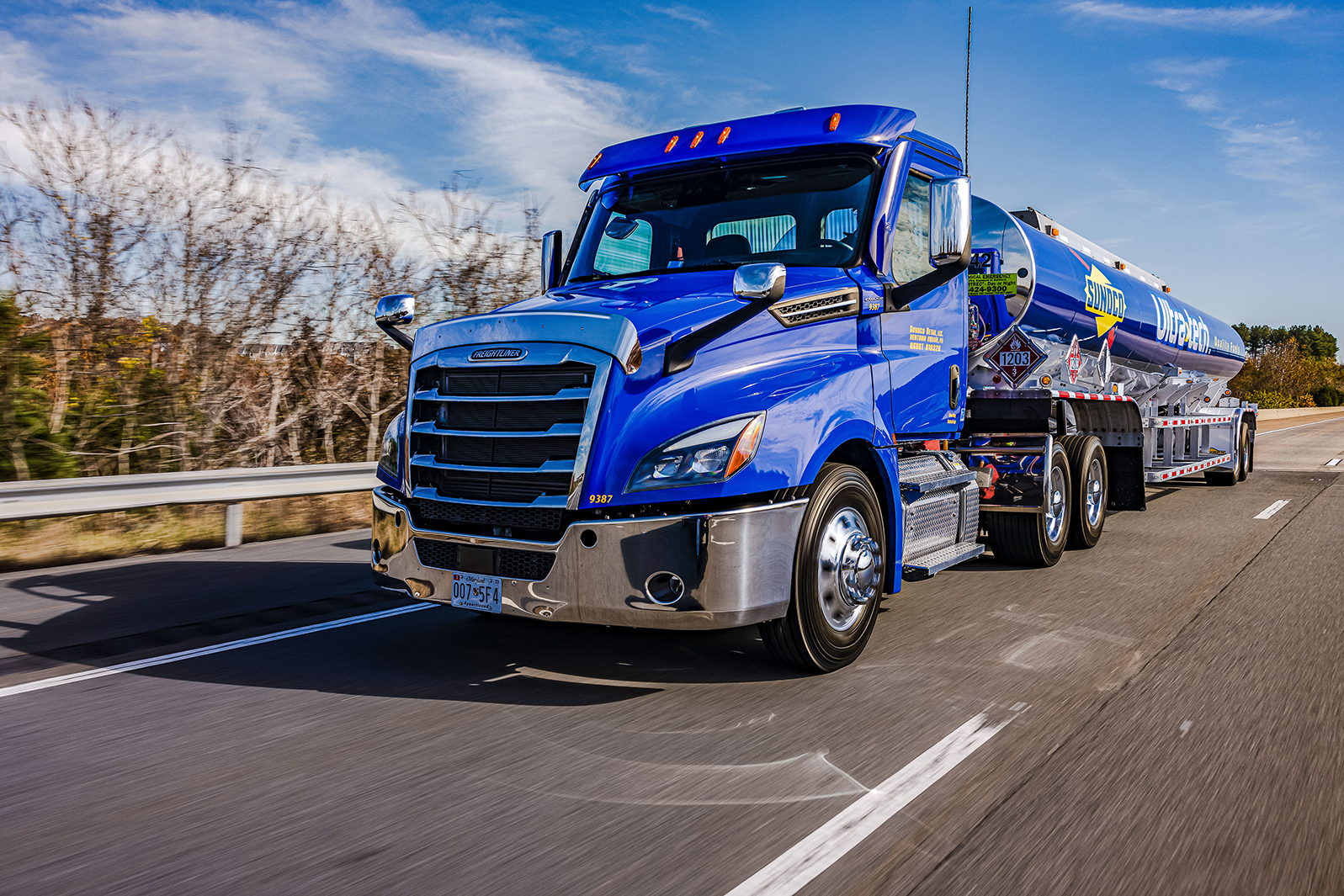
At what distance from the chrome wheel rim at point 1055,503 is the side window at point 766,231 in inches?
152

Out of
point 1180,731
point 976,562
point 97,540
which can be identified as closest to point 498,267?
point 97,540

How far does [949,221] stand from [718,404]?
215cm

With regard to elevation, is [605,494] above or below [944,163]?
below

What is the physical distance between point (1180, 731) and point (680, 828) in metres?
2.26

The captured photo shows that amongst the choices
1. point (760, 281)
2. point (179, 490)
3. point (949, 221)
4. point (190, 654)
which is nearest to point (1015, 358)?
point (949, 221)

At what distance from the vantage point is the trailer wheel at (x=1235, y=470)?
1620cm

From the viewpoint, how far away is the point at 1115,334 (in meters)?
11.2

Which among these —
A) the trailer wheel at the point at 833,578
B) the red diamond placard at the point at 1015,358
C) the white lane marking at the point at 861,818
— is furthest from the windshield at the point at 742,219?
the red diamond placard at the point at 1015,358

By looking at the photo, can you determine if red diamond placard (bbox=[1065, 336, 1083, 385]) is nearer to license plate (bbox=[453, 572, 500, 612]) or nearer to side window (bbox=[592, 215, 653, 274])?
side window (bbox=[592, 215, 653, 274])

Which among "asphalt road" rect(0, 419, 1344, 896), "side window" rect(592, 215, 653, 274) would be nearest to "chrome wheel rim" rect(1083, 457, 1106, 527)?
"asphalt road" rect(0, 419, 1344, 896)

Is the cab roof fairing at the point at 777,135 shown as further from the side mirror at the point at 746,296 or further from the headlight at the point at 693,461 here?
the headlight at the point at 693,461

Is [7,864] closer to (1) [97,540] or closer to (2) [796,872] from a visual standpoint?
(2) [796,872]

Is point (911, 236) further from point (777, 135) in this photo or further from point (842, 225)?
point (777, 135)

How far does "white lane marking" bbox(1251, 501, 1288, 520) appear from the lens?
11.6 metres
